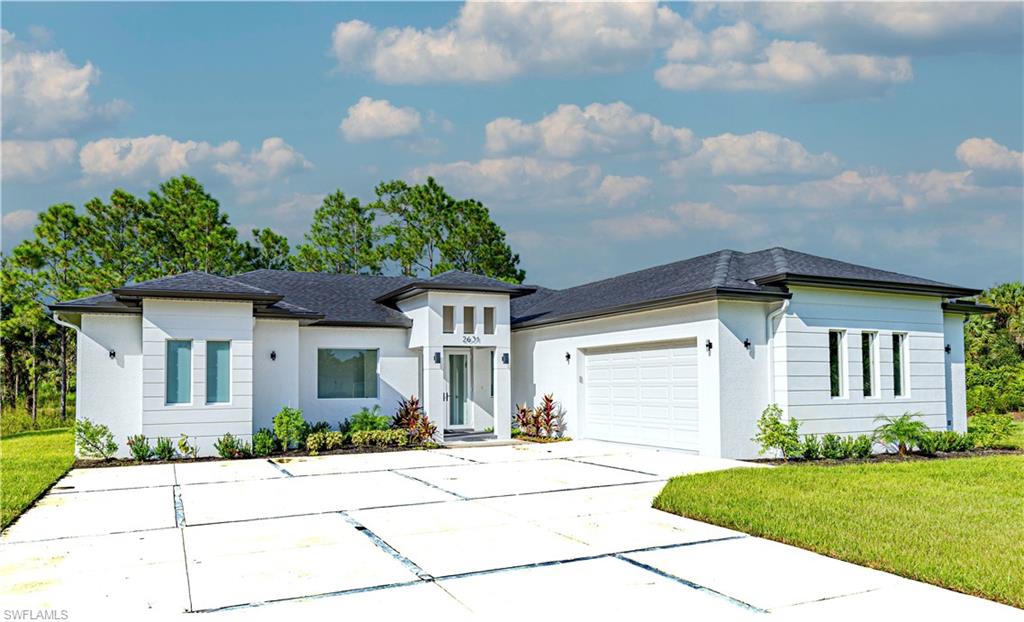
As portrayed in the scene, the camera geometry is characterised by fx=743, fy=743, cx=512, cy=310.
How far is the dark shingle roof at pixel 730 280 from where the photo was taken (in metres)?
13.8

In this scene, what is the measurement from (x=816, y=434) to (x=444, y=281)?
28.7 ft

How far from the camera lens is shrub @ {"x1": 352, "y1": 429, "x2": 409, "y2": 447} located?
1599 centimetres

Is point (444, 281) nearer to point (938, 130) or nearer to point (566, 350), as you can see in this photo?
point (566, 350)

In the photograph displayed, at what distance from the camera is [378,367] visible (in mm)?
18109

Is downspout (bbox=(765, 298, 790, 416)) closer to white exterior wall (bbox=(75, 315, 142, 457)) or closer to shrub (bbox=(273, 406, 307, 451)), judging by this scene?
shrub (bbox=(273, 406, 307, 451))

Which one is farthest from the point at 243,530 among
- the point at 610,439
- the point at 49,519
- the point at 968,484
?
the point at 610,439

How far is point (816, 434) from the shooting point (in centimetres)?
1390

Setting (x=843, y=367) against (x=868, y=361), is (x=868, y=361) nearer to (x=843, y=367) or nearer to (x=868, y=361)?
(x=868, y=361)

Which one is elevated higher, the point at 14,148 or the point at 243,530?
the point at 14,148

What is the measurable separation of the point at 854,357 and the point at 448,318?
915cm

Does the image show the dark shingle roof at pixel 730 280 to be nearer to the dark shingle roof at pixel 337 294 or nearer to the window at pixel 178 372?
the dark shingle roof at pixel 337 294

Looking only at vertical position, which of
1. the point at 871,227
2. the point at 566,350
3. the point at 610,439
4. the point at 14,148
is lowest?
the point at 610,439

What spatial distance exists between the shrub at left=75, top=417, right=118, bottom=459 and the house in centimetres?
34

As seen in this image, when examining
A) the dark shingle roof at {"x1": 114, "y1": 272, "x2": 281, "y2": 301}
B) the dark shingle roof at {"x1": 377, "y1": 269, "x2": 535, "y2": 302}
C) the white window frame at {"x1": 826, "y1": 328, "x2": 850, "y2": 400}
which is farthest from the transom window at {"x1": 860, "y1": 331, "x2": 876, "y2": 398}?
the dark shingle roof at {"x1": 114, "y1": 272, "x2": 281, "y2": 301}
